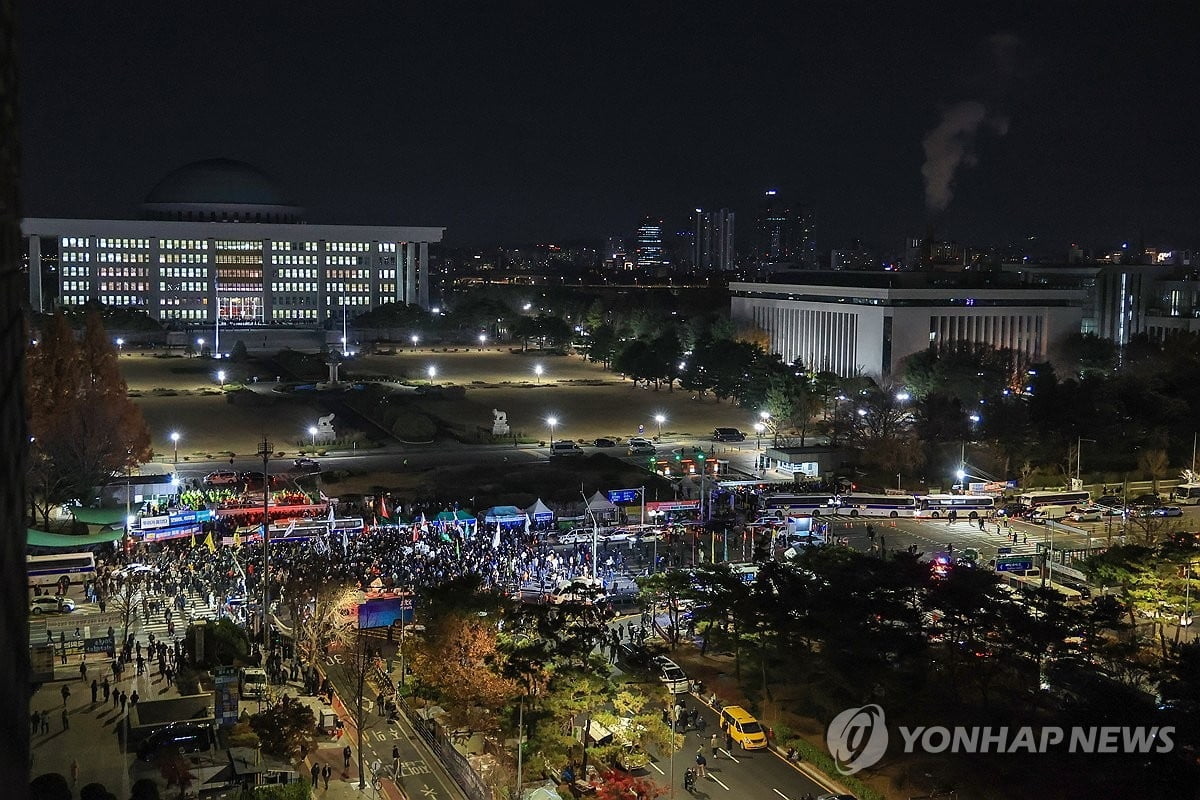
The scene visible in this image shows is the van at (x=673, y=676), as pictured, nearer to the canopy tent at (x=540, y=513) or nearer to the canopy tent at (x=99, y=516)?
the canopy tent at (x=540, y=513)

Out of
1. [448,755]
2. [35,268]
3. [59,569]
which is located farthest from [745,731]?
[35,268]

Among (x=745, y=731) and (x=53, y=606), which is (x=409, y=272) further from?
(x=745, y=731)

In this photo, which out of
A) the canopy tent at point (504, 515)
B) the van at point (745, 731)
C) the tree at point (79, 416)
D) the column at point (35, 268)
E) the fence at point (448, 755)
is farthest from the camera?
the column at point (35, 268)

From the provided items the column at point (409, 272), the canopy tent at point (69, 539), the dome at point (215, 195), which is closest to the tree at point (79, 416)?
the canopy tent at point (69, 539)

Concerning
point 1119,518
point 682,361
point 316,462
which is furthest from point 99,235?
point 1119,518

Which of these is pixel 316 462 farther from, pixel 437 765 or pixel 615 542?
pixel 437 765
